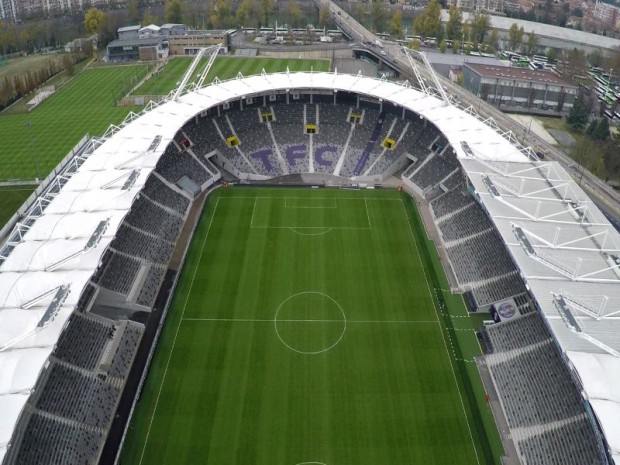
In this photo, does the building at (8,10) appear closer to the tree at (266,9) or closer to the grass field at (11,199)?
the tree at (266,9)

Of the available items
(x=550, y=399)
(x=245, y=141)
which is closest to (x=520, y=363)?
(x=550, y=399)

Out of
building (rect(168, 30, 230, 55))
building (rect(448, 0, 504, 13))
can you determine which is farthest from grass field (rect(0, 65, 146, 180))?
building (rect(448, 0, 504, 13))

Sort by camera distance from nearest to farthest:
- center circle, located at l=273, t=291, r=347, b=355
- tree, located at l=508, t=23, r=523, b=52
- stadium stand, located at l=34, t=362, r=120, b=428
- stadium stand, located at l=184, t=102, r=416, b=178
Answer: stadium stand, located at l=34, t=362, r=120, b=428
center circle, located at l=273, t=291, r=347, b=355
stadium stand, located at l=184, t=102, r=416, b=178
tree, located at l=508, t=23, r=523, b=52

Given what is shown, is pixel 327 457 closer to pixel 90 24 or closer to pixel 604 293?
pixel 604 293

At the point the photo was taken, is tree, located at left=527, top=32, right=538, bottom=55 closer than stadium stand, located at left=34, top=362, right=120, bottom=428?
No

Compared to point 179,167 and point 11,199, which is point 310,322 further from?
point 11,199

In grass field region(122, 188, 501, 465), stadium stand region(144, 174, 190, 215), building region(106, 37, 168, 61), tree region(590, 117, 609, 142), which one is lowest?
grass field region(122, 188, 501, 465)

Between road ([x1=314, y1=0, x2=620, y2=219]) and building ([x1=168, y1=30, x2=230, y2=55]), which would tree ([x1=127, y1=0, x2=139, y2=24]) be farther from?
road ([x1=314, y1=0, x2=620, y2=219])
